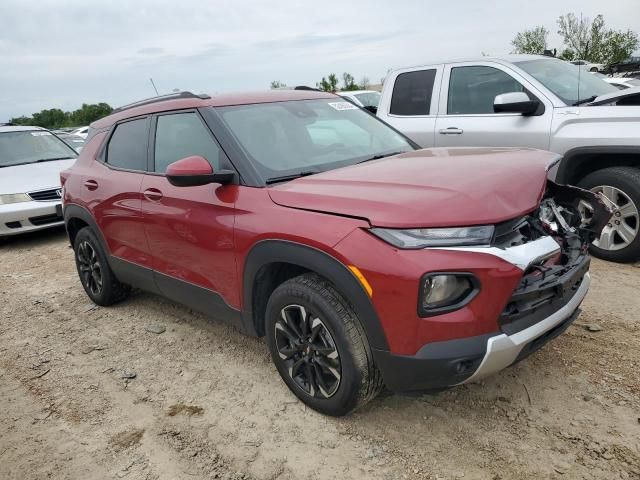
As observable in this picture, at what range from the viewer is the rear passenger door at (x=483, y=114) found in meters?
4.84

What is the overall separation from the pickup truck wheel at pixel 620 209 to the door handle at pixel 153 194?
357cm

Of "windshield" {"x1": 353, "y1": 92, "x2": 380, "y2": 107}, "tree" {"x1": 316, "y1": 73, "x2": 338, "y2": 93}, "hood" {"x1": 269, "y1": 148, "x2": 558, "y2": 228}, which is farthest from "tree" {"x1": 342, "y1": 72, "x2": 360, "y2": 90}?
"hood" {"x1": 269, "y1": 148, "x2": 558, "y2": 228}

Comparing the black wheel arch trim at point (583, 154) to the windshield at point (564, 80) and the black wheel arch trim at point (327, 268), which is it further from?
the black wheel arch trim at point (327, 268)

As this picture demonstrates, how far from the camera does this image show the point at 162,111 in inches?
146

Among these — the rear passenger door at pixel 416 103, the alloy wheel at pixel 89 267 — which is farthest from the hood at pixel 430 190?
the rear passenger door at pixel 416 103

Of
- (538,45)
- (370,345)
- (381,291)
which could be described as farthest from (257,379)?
(538,45)

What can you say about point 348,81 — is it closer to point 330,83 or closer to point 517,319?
point 330,83

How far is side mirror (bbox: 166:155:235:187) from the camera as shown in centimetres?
282

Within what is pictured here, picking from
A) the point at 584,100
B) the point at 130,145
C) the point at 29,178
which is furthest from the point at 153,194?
the point at 29,178

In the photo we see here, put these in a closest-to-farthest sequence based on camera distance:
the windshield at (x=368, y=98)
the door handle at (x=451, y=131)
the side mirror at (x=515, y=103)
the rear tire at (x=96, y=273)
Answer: the rear tire at (x=96, y=273)
the side mirror at (x=515, y=103)
the door handle at (x=451, y=131)
the windshield at (x=368, y=98)

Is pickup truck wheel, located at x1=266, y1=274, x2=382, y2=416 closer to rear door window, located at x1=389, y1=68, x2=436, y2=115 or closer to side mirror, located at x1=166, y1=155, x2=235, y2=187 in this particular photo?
side mirror, located at x1=166, y1=155, x2=235, y2=187

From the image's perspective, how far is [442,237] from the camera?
2.23m

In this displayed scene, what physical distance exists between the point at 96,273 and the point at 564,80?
481 centimetres

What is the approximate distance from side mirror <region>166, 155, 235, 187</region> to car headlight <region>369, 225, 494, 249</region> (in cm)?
114
